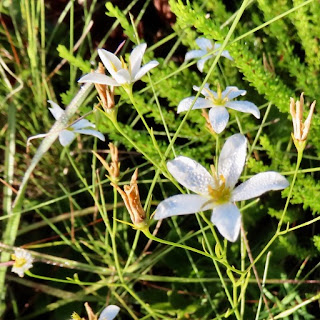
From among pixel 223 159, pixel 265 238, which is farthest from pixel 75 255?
pixel 223 159

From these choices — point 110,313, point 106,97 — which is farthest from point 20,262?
point 106,97

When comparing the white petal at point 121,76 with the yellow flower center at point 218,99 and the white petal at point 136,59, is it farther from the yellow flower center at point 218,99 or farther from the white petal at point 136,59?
the yellow flower center at point 218,99

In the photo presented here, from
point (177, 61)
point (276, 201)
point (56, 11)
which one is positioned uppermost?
point (56, 11)

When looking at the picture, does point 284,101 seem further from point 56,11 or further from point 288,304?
point 56,11

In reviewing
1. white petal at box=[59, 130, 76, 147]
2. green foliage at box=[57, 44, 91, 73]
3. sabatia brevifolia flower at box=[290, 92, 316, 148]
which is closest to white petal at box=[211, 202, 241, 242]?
sabatia brevifolia flower at box=[290, 92, 316, 148]

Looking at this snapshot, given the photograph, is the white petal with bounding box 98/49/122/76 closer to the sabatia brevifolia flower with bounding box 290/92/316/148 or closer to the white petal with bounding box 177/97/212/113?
the white petal with bounding box 177/97/212/113

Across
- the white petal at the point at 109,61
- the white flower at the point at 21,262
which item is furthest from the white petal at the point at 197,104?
the white flower at the point at 21,262

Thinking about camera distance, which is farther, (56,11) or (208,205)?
(56,11)
